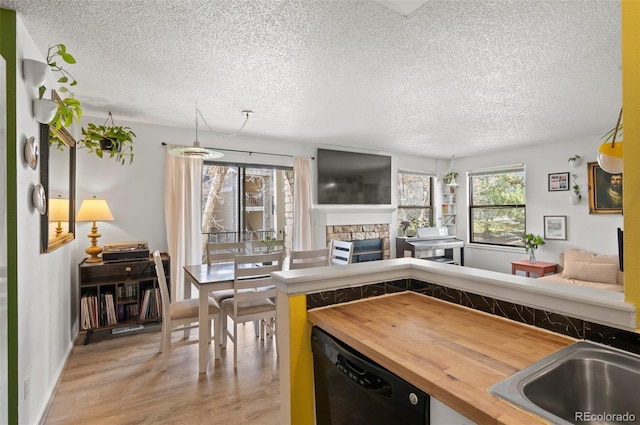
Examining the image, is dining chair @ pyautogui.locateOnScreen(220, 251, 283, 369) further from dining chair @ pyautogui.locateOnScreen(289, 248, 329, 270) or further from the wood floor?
the wood floor

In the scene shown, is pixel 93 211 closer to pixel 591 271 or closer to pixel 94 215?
pixel 94 215

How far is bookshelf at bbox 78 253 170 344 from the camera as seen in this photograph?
10.7 ft

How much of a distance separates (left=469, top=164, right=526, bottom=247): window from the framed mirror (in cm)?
645

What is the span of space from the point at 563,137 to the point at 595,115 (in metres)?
1.27

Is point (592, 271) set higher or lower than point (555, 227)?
lower

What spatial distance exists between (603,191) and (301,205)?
14.7 feet

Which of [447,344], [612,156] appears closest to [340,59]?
[612,156]

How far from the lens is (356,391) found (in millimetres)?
1134

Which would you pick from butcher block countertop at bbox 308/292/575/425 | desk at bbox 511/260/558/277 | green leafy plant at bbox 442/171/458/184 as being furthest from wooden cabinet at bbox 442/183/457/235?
butcher block countertop at bbox 308/292/575/425

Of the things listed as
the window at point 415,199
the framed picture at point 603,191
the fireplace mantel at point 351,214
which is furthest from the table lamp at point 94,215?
the framed picture at point 603,191

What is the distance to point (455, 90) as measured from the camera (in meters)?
2.93

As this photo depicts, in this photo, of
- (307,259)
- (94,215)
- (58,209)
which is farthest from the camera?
(94,215)

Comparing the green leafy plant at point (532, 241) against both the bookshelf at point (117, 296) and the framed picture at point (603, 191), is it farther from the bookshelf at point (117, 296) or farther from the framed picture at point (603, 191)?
the bookshelf at point (117, 296)

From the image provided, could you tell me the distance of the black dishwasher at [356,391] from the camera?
36.9 inches
